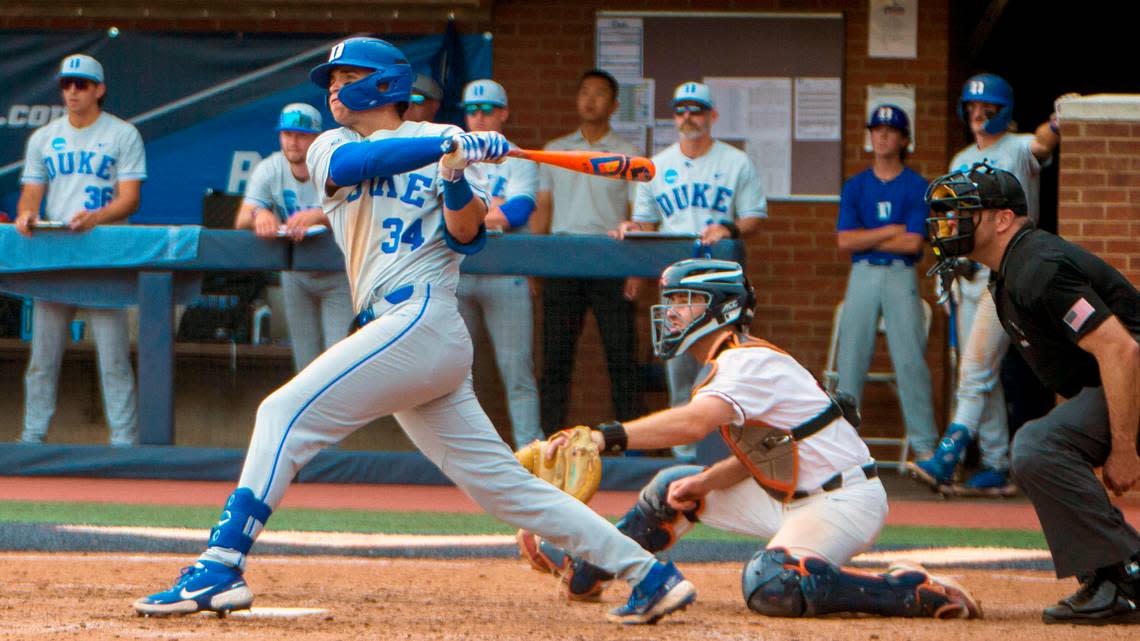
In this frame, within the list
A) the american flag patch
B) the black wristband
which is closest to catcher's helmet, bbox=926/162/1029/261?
the american flag patch

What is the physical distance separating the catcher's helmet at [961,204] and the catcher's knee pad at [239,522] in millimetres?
2258

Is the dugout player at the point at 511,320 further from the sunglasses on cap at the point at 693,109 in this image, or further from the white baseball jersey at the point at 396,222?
the white baseball jersey at the point at 396,222

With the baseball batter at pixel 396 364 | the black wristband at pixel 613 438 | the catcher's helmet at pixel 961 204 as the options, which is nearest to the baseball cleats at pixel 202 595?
the baseball batter at pixel 396 364

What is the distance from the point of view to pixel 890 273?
8.55 m

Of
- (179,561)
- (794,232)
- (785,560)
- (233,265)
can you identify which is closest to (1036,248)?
(785,560)

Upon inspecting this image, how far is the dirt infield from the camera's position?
4.27 meters

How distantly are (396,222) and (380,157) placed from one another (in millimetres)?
280

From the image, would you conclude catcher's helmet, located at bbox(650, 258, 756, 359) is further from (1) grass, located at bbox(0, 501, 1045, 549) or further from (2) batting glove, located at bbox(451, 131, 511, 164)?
(1) grass, located at bbox(0, 501, 1045, 549)

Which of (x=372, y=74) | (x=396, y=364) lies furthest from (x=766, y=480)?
(x=372, y=74)

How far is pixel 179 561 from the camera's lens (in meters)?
5.97

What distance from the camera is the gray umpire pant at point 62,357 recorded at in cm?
834

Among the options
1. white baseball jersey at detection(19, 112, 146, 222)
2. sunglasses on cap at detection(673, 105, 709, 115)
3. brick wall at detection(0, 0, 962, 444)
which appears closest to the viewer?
sunglasses on cap at detection(673, 105, 709, 115)

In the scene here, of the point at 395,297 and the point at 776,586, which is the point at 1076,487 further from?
the point at 395,297

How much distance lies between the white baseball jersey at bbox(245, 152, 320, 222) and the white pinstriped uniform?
3.66m
